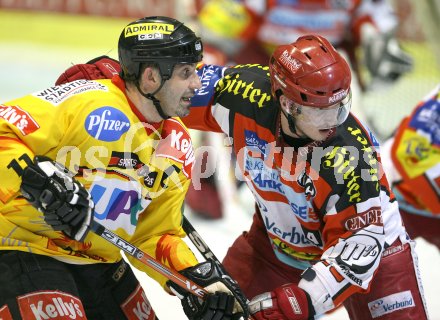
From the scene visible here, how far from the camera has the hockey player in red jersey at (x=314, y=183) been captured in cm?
349

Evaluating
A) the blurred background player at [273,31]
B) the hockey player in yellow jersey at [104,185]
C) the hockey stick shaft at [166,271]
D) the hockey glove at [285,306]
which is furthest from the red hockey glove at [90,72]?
the blurred background player at [273,31]

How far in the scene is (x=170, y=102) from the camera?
3.45 m

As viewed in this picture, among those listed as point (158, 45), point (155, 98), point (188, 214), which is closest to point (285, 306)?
point (155, 98)

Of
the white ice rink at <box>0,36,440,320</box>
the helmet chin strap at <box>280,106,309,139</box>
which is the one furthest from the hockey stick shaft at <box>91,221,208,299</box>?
the white ice rink at <box>0,36,440,320</box>

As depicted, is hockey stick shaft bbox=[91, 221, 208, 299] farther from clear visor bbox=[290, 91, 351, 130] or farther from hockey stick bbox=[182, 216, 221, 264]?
clear visor bbox=[290, 91, 351, 130]

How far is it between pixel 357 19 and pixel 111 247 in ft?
12.5

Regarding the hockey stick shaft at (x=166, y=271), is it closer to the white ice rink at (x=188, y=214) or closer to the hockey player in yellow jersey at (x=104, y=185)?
the hockey player in yellow jersey at (x=104, y=185)

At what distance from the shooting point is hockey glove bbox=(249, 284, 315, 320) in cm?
347

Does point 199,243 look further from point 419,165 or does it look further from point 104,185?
point 419,165

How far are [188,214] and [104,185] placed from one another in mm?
3188

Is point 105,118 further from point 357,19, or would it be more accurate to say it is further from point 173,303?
point 357,19

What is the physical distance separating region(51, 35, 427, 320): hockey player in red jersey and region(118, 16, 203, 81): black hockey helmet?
369 mm

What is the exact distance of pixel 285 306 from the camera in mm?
3465

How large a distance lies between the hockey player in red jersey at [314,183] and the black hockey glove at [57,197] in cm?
75
